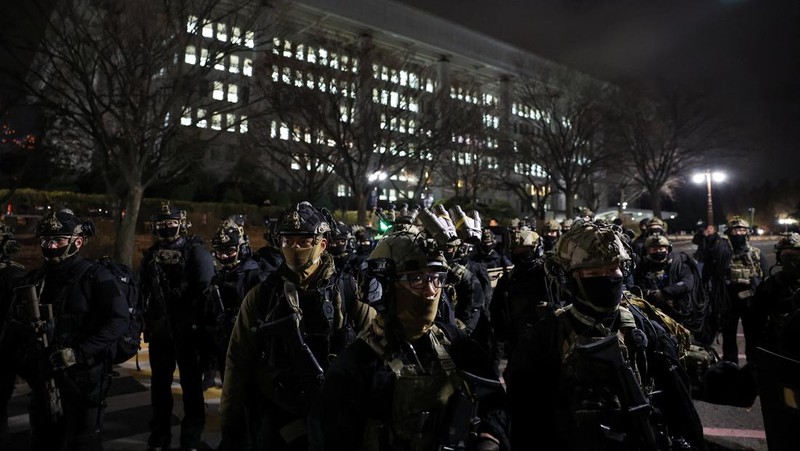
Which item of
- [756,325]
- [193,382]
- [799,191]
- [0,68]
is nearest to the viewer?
[193,382]

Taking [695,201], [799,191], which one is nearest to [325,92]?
[799,191]

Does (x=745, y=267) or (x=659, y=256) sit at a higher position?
(x=659, y=256)

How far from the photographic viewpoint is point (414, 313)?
2338 mm

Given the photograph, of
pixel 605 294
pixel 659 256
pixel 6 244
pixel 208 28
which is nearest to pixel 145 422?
pixel 6 244

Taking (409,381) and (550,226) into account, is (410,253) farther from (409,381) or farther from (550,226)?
(550,226)

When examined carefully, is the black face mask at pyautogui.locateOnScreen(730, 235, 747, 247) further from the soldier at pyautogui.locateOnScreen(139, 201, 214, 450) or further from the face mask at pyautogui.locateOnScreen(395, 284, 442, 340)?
the soldier at pyautogui.locateOnScreen(139, 201, 214, 450)

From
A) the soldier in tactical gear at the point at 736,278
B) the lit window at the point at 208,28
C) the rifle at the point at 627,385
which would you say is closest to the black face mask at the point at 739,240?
the soldier in tactical gear at the point at 736,278

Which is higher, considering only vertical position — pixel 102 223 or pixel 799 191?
pixel 799 191

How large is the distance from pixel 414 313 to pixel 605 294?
98 cm

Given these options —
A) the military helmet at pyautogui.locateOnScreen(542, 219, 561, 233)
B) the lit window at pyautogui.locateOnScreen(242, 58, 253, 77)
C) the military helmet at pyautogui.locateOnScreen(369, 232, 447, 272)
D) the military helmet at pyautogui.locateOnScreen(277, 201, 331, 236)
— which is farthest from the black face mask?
the lit window at pyautogui.locateOnScreen(242, 58, 253, 77)

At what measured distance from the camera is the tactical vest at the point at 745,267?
7.80 m

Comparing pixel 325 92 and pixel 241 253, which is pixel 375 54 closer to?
pixel 325 92

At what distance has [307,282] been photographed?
3209 mm

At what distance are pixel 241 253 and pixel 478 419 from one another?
4.94 m
